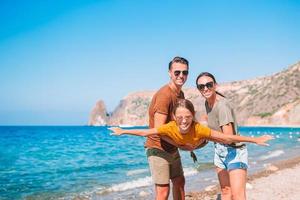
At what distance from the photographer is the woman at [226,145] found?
577cm

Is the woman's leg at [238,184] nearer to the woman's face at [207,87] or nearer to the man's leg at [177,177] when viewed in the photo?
the man's leg at [177,177]

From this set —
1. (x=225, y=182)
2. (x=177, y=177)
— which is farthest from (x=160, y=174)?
(x=225, y=182)

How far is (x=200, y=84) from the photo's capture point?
6.07 metres

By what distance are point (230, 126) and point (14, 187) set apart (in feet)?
46.6

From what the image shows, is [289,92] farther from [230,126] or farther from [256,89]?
[230,126]

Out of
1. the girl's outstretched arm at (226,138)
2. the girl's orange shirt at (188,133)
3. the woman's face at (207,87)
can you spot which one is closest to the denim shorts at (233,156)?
the girl's outstretched arm at (226,138)

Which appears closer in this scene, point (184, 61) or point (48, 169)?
point (184, 61)

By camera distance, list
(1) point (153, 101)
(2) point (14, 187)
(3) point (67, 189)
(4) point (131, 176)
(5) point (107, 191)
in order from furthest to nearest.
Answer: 1. (4) point (131, 176)
2. (2) point (14, 187)
3. (3) point (67, 189)
4. (5) point (107, 191)
5. (1) point (153, 101)

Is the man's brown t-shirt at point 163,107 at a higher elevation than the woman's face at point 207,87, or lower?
lower

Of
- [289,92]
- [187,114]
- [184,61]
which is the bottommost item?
[187,114]

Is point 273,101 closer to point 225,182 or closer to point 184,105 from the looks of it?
point 225,182

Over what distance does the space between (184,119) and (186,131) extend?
19 cm

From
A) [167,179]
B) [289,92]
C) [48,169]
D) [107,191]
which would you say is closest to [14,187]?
[107,191]

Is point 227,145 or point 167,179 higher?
point 227,145
